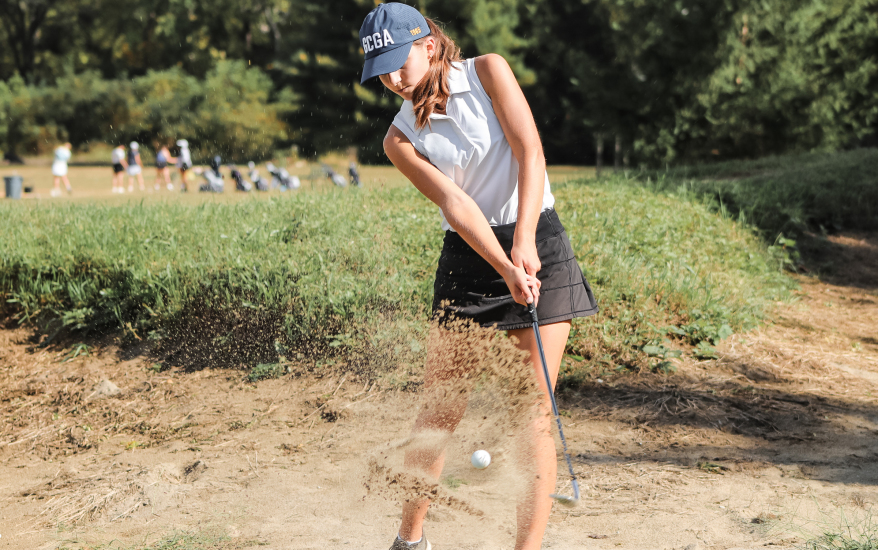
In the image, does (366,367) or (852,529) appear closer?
(852,529)

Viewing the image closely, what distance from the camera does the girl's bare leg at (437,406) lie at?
8.84ft

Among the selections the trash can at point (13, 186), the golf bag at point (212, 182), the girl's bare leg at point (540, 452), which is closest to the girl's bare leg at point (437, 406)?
the girl's bare leg at point (540, 452)

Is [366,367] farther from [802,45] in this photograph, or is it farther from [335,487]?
[802,45]

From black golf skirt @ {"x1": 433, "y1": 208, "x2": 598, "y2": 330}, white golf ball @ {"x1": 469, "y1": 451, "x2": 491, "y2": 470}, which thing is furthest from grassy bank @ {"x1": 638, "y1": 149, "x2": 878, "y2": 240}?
black golf skirt @ {"x1": 433, "y1": 208, "x2": 598, "y2": 330}

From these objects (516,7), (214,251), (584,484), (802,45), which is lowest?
(584,484)

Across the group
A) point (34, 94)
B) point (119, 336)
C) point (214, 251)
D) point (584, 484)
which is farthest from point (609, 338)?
point (34, 94)

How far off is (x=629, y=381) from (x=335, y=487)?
2.00 m

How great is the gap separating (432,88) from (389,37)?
0.70ft

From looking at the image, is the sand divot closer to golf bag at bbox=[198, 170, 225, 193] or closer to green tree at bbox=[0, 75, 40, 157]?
golf bag at bbox=[198, 170, 225, 193]

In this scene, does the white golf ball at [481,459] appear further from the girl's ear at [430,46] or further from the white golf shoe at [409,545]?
the girl's ear at [430,46]

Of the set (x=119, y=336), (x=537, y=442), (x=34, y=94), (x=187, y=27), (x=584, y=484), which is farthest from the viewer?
(x=187, y=27)

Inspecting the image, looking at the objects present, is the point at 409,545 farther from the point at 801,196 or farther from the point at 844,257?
the point at 801,196

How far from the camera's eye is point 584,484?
12.0 feet

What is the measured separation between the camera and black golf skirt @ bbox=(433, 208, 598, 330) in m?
2.61
